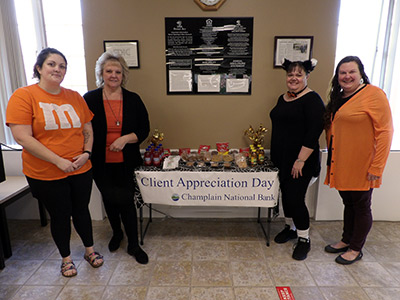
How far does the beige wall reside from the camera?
242 cm

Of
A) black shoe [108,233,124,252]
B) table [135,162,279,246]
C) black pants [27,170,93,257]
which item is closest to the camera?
black pants [27,170,93,257]

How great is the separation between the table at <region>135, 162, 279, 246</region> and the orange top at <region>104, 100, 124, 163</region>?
0.27 meters

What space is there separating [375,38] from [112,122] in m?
2.59

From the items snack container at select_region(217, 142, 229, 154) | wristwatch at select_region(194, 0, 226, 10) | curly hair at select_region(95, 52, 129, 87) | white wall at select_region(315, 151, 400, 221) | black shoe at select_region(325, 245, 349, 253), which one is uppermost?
wristwatch at select_region(194, 0, 226, 10)

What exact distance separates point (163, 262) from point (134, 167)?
794mm

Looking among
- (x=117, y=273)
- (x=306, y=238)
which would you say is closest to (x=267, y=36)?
(x=306, y=238)

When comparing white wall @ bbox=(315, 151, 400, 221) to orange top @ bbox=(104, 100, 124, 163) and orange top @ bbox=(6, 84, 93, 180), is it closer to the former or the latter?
orange top @ bbox=(104, 100, 124, 163)

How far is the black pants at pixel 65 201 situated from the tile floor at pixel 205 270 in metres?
0.30

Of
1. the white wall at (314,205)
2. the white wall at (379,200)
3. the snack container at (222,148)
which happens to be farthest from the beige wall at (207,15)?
the white wall at (379,200)

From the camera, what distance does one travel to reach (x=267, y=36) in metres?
2.46

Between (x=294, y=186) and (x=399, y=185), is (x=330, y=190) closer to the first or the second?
(x=399, y=185)

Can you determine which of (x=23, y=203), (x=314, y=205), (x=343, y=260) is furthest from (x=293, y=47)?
(x=23, y=203)

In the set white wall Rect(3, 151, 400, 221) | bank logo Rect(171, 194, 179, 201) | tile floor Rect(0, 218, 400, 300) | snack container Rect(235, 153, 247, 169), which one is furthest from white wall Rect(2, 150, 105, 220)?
snack container Rect(235, 153, 247, 169)

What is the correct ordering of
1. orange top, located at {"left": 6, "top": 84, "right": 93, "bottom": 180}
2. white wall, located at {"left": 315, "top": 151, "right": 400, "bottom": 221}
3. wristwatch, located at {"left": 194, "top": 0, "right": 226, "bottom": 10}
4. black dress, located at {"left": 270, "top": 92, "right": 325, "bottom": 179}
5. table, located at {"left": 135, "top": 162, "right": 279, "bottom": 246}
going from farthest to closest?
white wall, located at {"left": 315, "top": 151, "right": 400, "bottom": 221} < wristwatch, located at {"left": 194, "top": 0, "right": 226, "bottom": 10} < table, located at {"left": 135, "top": 162, "right": 279, "bottom": 246} < black dress, located at {"left": 270, "top": 92, "right": 325, "bottom": 179} < orange top, located at {"left": 6, "top": 84, "right": 93, "bottom": 180}
